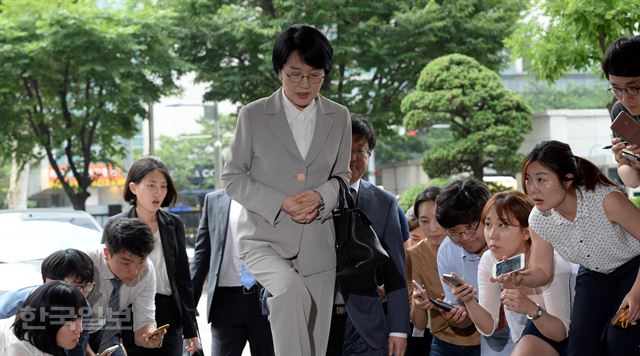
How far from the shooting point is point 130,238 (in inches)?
197

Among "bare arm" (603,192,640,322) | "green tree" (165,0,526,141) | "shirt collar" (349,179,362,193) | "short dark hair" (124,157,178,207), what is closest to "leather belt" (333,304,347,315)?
"shirt collar" (349,179,362,193)

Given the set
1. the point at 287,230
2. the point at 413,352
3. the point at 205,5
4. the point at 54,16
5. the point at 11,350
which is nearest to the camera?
the point at 287,230

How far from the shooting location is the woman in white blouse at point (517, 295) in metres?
4.07

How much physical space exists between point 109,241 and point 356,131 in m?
1.48

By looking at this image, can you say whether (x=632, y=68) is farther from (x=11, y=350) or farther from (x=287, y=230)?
(x=11, y=350)

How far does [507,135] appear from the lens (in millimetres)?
17312

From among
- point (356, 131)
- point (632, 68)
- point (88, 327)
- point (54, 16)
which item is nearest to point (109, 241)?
point (88, 327)

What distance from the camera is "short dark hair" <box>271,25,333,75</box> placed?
402cm

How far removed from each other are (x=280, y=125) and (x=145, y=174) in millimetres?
1928

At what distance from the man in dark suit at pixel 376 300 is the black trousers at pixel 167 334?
152cm

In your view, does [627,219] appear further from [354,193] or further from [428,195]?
[428,195]

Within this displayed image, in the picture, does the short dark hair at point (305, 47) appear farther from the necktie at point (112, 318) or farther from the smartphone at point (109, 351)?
the necktie at point (112, 318)

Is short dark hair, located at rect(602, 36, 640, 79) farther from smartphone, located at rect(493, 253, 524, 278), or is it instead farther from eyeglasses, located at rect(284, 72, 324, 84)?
eyeglasses, located at rect(284, 72, 324, 84)

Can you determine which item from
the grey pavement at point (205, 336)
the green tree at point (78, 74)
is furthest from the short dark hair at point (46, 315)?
the green tree at point (78, 74)
